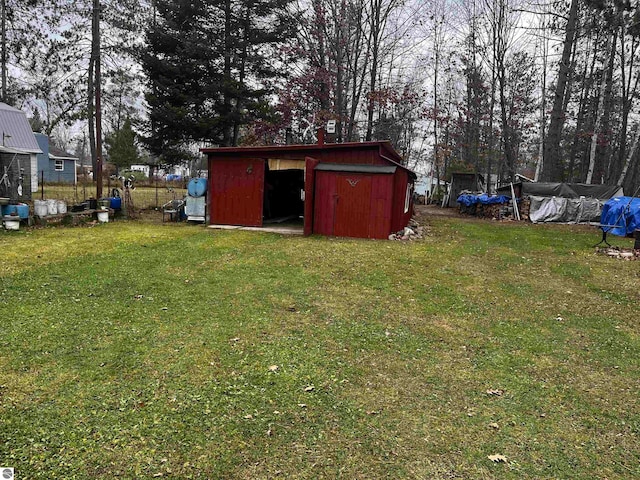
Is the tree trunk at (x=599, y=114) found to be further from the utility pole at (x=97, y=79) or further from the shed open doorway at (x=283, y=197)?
the utility pole at (x=97, y=79)

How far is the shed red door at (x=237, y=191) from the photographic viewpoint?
12.0 metres

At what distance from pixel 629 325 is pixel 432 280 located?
2688 millimetres

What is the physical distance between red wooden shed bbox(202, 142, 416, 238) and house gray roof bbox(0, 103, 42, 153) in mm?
11215

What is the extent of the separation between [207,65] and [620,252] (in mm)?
17367

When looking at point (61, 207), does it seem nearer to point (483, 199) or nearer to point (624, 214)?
point (624, 214)

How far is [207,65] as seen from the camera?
18.6 meters

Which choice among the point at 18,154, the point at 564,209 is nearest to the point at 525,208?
the point at 564,209

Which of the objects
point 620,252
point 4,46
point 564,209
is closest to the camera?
point 620,252

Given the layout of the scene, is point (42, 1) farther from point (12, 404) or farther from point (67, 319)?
point (12, 404)

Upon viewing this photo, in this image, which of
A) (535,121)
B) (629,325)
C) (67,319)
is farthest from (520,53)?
(67,319)

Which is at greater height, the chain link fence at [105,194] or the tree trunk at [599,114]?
the tree trunk at [599,114]

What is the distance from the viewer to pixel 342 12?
18.7 m

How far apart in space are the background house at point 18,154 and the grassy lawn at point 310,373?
33.5ft

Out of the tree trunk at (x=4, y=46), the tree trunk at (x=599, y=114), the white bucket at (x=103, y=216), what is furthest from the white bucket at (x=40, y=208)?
the tree trunk at (x=599, y=114)
